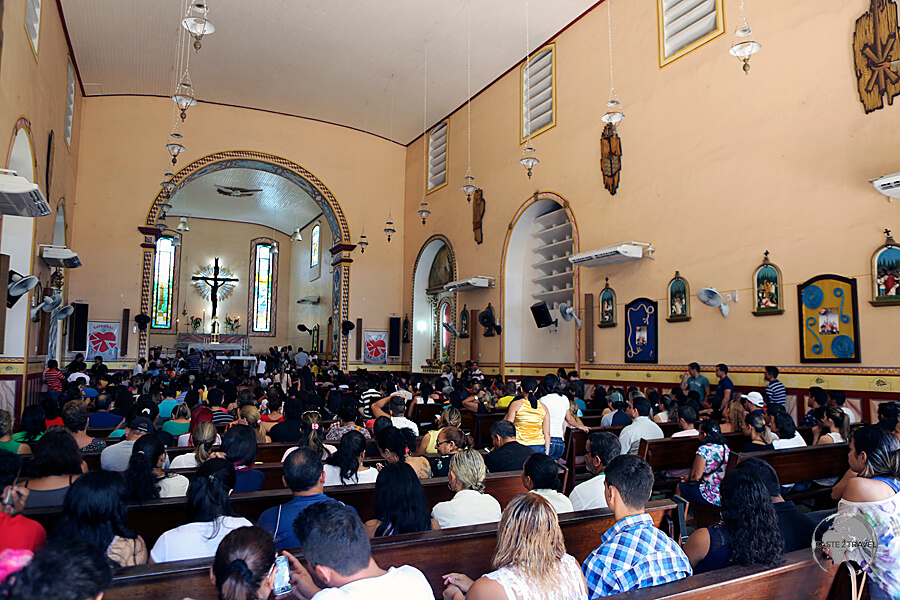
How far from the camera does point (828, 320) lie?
7.13m

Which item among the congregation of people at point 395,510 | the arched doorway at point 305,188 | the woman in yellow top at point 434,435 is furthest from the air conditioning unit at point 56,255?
the woman in yellow top at point 434,435

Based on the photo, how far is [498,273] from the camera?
13.2m

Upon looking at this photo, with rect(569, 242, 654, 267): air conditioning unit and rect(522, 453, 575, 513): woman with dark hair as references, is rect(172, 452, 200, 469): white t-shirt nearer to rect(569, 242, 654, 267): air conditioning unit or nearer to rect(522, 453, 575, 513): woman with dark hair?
rect(522, 453, 575, 513): woman with dark hair

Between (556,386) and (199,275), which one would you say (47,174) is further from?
(199,275)

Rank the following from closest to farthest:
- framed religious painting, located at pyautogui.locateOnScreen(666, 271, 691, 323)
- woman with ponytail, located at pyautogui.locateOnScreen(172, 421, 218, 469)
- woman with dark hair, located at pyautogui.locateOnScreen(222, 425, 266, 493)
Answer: woman with dark hair, located at pyautogui.locateOnScreen(222, 425, 266, 493) < woman with ponytail, located at pyautogui.locateOnScreen(172, 421, 218, 469) < framed religious painting, located at pyautogui.locateOnScreen(666, 271, 691, 323)

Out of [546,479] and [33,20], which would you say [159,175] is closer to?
[33,20]

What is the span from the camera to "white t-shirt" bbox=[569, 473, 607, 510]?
3.26m

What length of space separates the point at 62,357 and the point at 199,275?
399 inches

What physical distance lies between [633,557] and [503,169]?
1165 cm

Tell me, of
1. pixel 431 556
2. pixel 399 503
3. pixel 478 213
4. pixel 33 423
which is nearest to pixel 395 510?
pixel 399 503

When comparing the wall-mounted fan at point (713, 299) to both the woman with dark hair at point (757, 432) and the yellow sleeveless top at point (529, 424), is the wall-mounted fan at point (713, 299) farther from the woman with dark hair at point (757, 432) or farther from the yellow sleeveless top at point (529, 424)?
the yellow sleeveless top at point (529, 424)

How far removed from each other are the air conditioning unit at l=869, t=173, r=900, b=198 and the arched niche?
30.9 ft

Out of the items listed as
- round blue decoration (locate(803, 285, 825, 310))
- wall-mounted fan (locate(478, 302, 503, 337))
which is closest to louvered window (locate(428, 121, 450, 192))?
wall-mounted fan (locate(478, 302, 503, 337))

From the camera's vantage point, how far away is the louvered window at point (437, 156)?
15.6 meters
